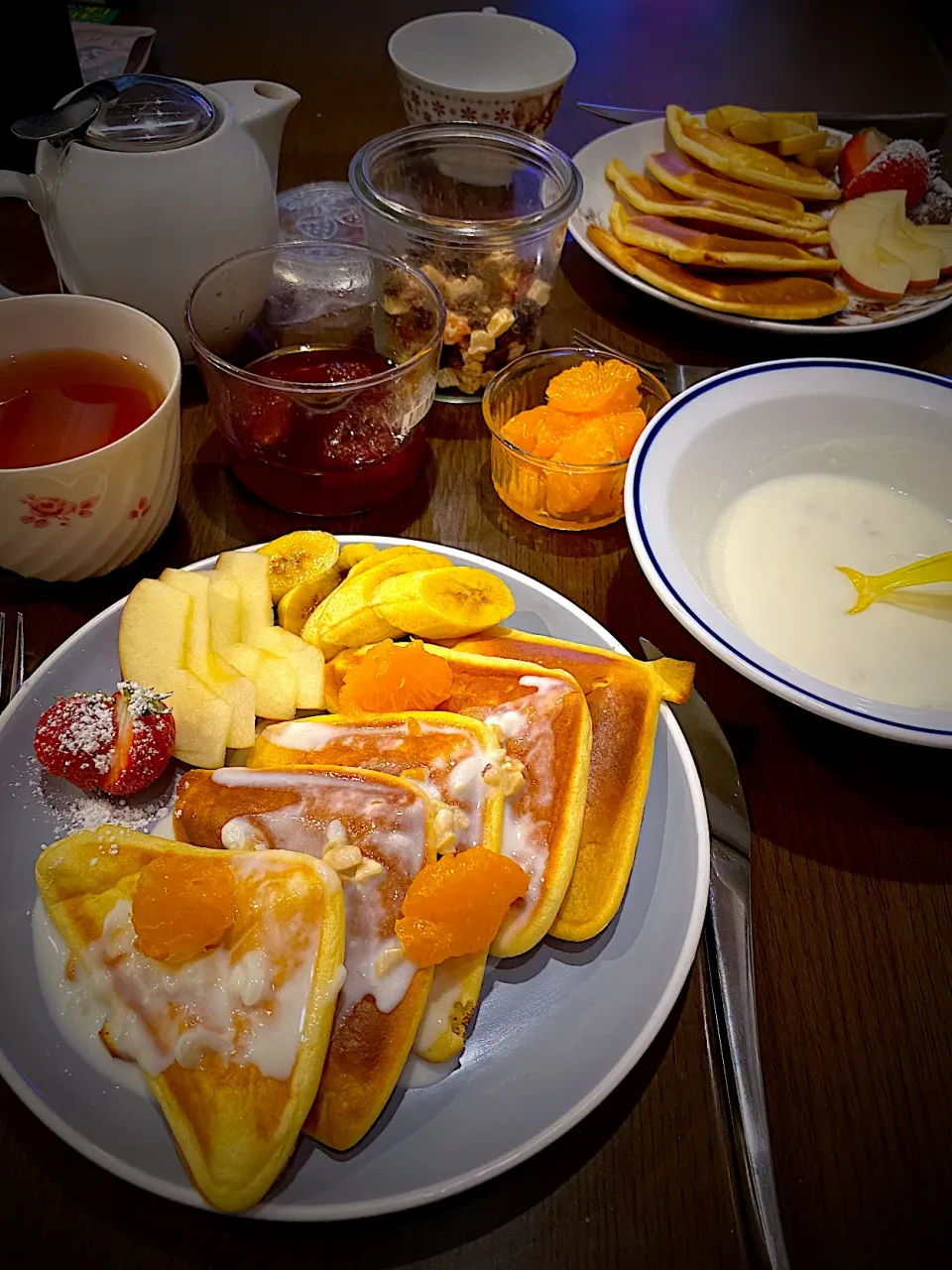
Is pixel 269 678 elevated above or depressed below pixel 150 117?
below

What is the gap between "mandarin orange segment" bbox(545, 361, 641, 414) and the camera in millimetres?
1321

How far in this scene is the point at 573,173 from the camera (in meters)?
1.43

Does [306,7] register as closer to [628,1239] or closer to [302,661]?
[302,661]

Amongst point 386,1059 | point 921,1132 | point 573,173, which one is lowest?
point 921,1132

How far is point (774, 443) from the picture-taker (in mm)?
1310

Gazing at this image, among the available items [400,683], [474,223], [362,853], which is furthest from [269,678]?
[474,223]

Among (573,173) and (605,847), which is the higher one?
(573,173)

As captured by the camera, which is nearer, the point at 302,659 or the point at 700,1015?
the point at 700,1015

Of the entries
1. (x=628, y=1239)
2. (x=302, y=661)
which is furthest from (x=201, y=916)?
(x=628, y=1239)

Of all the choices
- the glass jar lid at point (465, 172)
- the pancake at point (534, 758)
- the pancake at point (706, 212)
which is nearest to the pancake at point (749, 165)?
the pancake at point (706, 212)

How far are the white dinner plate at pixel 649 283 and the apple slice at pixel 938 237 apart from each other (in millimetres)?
29

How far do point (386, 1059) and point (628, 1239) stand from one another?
0.26m

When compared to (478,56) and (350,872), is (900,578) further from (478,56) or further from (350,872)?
(478,56)

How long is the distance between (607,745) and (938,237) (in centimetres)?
138
